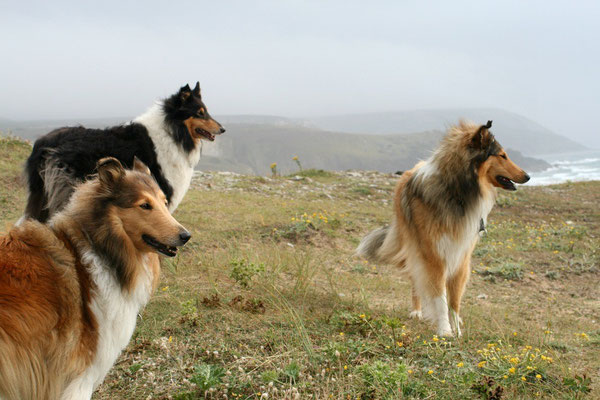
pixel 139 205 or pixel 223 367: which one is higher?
pixel 139 205

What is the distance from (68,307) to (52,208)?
272 centimetres

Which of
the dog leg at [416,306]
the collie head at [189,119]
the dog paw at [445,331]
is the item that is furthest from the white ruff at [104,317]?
the collie head at [189,119]

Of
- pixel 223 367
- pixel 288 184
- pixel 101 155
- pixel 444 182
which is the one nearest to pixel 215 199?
pixel 288 184

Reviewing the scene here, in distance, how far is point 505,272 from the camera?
8273mm

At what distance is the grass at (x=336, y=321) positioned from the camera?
11.7 feet

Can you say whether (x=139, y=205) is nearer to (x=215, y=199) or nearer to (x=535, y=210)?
(x=215, y=199)

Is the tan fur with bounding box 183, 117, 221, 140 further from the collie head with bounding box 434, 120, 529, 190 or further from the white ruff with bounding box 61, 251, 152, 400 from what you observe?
the white ruff with bounding box 61, 251, 152, 400

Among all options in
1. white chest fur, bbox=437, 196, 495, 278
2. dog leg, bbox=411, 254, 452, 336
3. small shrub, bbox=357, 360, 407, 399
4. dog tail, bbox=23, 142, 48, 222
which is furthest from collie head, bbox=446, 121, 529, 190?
dog tail, bbox=23, 142, 48, 222

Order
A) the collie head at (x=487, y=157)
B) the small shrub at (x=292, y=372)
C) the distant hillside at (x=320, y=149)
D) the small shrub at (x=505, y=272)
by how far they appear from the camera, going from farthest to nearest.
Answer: the distant hillside at (x=320, y=149)
the small shrub at (x=505, y=272)
the collie head at (x=487, y=157)
the small shrub at (x=292, y=372)

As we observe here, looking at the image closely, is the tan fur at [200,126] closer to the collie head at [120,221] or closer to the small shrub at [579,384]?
the collie head at [120,221]

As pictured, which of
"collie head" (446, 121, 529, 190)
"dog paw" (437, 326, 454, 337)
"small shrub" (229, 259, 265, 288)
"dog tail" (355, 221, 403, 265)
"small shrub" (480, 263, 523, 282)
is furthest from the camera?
"small shrub" (480, 263, 523, 282)

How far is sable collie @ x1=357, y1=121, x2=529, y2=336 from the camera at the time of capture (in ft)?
17.8

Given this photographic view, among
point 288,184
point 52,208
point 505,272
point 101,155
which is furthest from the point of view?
point 288,184

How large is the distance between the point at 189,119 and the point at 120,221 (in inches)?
175
